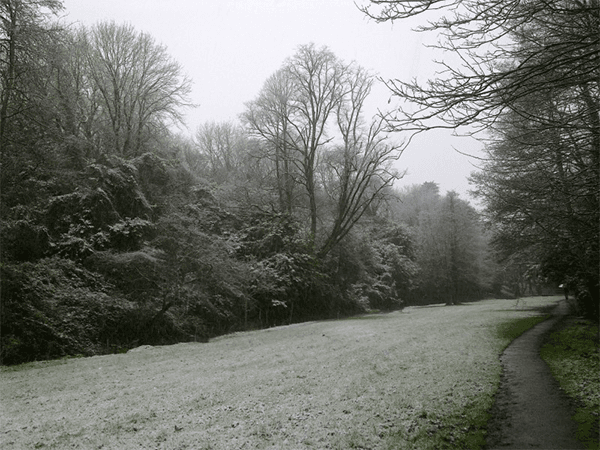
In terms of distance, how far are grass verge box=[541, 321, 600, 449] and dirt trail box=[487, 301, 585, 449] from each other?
0.13 m

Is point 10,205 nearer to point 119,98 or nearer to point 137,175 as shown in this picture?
point 137,175

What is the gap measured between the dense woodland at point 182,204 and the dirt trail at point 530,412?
2515 millimetres

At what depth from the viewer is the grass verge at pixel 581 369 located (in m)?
4.75

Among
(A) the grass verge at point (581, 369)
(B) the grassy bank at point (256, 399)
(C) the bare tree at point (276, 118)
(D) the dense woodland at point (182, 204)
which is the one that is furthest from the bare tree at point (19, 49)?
(C) the bare tree at point (276, 118)

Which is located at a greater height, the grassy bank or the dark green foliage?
the dark green foliage

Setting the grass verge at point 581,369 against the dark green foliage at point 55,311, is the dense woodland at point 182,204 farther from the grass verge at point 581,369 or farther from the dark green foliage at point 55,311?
the grass verge at point 581,369

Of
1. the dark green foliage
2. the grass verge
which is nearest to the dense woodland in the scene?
the dark green foliage

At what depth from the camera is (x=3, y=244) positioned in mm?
10273

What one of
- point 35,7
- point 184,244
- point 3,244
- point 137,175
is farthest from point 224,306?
point 35,7

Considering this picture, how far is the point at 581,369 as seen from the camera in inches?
302

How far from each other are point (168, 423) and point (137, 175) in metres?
12.8

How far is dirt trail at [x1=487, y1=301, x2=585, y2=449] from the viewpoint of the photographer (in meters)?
4.29

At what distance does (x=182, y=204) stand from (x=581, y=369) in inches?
573

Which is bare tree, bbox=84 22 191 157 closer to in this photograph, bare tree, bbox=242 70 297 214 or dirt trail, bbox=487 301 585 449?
bare tree, bbox=242 70 297 214
